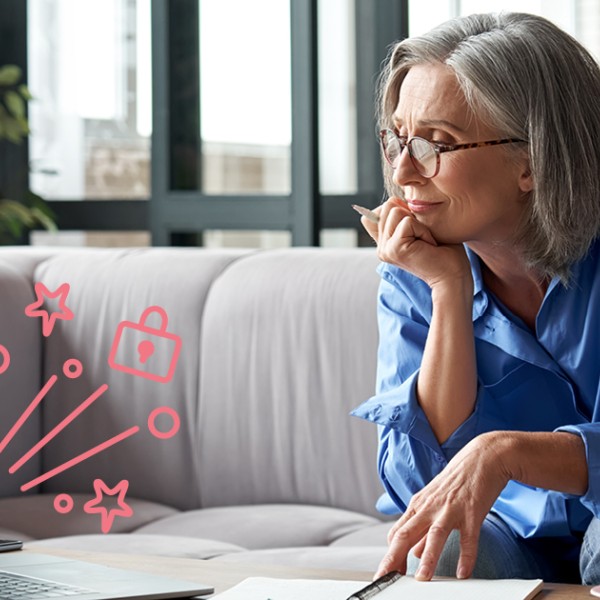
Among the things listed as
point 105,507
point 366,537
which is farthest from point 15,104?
point 366,537

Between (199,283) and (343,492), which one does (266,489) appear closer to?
(343,492)

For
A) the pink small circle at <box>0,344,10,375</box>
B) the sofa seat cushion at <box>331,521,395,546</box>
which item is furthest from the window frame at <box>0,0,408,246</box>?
the sofa seat cushion at <box>331,521,395,546</box>

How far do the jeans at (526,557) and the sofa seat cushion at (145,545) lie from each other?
69cm

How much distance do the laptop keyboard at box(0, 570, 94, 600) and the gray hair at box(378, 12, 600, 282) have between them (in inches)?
26.4

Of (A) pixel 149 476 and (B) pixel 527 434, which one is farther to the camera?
(A) pixel 149 476

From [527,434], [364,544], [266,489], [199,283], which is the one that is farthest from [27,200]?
[527,434]

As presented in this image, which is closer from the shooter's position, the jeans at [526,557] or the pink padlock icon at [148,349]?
the jeans at [526,557]

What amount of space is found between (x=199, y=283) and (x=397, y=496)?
118cm

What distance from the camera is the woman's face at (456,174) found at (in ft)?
4.70

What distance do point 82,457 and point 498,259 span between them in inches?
55.4

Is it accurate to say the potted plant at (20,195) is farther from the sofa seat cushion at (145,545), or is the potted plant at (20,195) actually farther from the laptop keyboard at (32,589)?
the laptop keyboard at (32,589)

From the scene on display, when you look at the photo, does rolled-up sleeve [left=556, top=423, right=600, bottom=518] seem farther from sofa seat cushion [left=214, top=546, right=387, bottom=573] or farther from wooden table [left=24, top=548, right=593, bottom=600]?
sofa seat cushion [left=214, top=546, right=387, bottom=573]

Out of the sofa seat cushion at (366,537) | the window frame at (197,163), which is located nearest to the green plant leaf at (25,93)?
the window frame at (197,163)

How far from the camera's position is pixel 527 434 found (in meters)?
1.30
